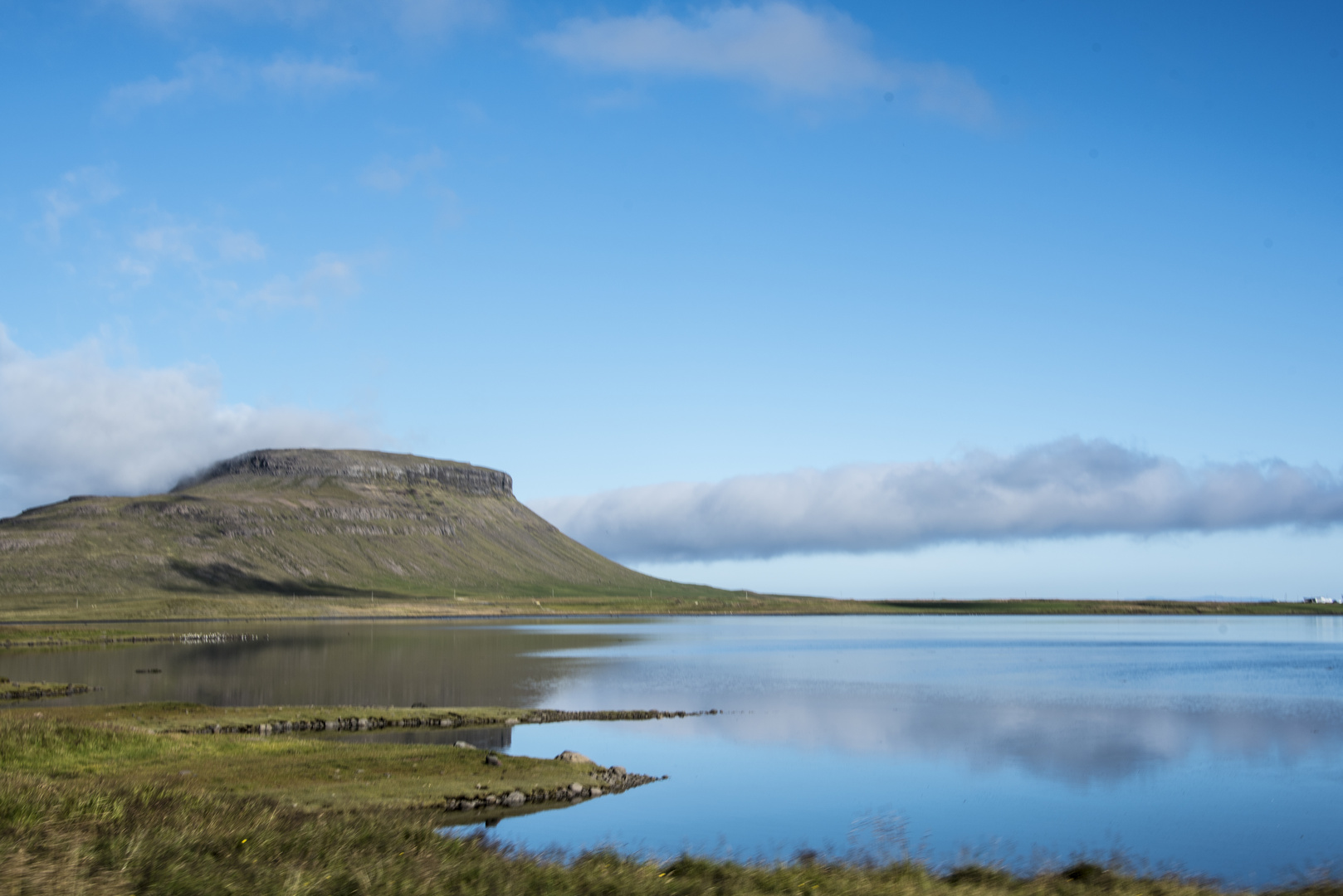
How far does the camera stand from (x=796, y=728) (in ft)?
173

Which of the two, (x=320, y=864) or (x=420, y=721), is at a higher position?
(x=320, y=864)

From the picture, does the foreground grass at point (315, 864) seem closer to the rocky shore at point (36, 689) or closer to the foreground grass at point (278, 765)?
the foreground grass at point (278, 765)

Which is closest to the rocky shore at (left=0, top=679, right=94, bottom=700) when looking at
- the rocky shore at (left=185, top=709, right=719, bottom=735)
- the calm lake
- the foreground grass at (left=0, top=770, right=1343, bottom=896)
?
the calm lake

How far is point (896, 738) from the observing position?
163 ft

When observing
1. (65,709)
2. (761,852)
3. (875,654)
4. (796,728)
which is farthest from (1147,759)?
(875,654)

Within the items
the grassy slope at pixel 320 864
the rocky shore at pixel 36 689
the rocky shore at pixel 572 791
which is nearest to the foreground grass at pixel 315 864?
the grassy slope at pixel 320 864

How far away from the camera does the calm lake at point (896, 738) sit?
A: 98.3ft

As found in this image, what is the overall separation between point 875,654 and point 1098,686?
132 feet

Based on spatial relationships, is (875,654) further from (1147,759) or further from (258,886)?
(258,886)

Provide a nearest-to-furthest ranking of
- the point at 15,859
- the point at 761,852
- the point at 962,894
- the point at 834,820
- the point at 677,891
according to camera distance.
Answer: the point at 15,859 → the point at 677,891 → the point at 962,894 → the point at 761,852 → the point at 834,820

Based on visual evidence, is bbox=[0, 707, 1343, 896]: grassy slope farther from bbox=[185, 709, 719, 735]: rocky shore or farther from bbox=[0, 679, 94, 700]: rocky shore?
bbox=[0, 679, 94, 700]: rocky shore

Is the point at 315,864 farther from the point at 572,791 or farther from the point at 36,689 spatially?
the point at 36,689

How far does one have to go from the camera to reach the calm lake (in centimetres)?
2997

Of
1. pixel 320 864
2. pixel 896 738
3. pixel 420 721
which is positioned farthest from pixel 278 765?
pixel 896 738
